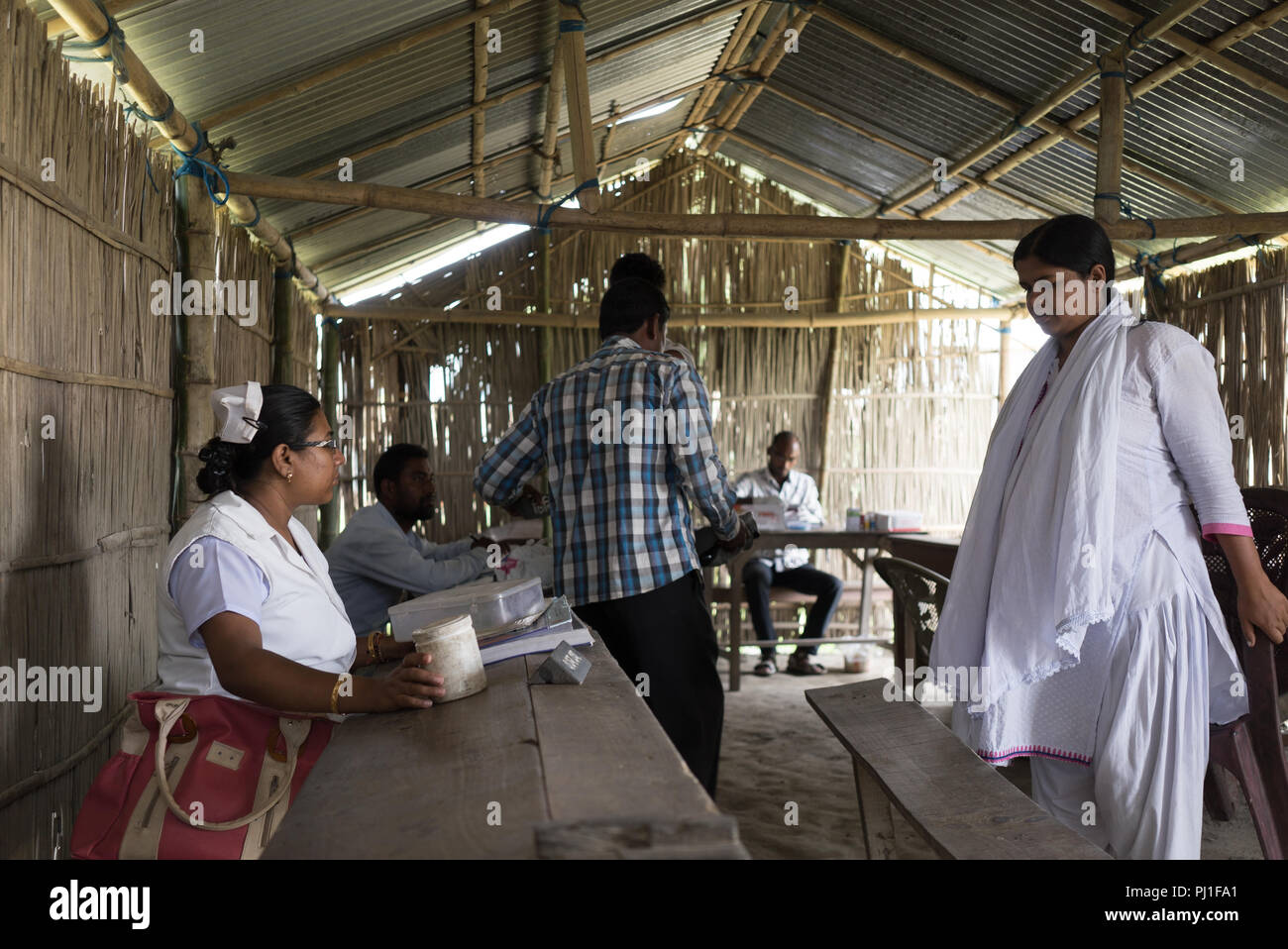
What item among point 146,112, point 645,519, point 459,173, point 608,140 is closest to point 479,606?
point 645,519

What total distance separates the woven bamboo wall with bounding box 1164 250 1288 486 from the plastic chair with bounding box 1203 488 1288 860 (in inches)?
145

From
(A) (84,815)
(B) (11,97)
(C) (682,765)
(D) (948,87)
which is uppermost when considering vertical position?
(D) (948,87)

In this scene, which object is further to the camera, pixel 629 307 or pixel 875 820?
pixel 629 307

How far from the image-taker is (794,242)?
8.55 metres

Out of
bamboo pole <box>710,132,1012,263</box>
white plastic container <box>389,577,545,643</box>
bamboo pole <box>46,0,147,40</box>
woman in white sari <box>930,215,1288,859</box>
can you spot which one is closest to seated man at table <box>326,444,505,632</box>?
white plastic container <box>389,577,545,643</box>

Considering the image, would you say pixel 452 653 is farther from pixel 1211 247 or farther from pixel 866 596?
pixel 1211 247

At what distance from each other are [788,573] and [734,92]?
3360 millimetres

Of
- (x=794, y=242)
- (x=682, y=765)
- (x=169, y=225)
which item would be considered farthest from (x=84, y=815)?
(x=794, y=242)

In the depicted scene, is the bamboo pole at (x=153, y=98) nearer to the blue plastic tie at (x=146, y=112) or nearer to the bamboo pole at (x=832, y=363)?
the blue plastic tie at (x=146, y=112)

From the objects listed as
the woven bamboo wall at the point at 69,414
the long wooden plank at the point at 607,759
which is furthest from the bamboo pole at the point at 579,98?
the long wooden plank at the point at 607,759

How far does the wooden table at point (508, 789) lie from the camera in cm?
93

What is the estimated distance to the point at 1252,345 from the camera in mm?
5938

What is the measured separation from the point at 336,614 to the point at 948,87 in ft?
16.2
